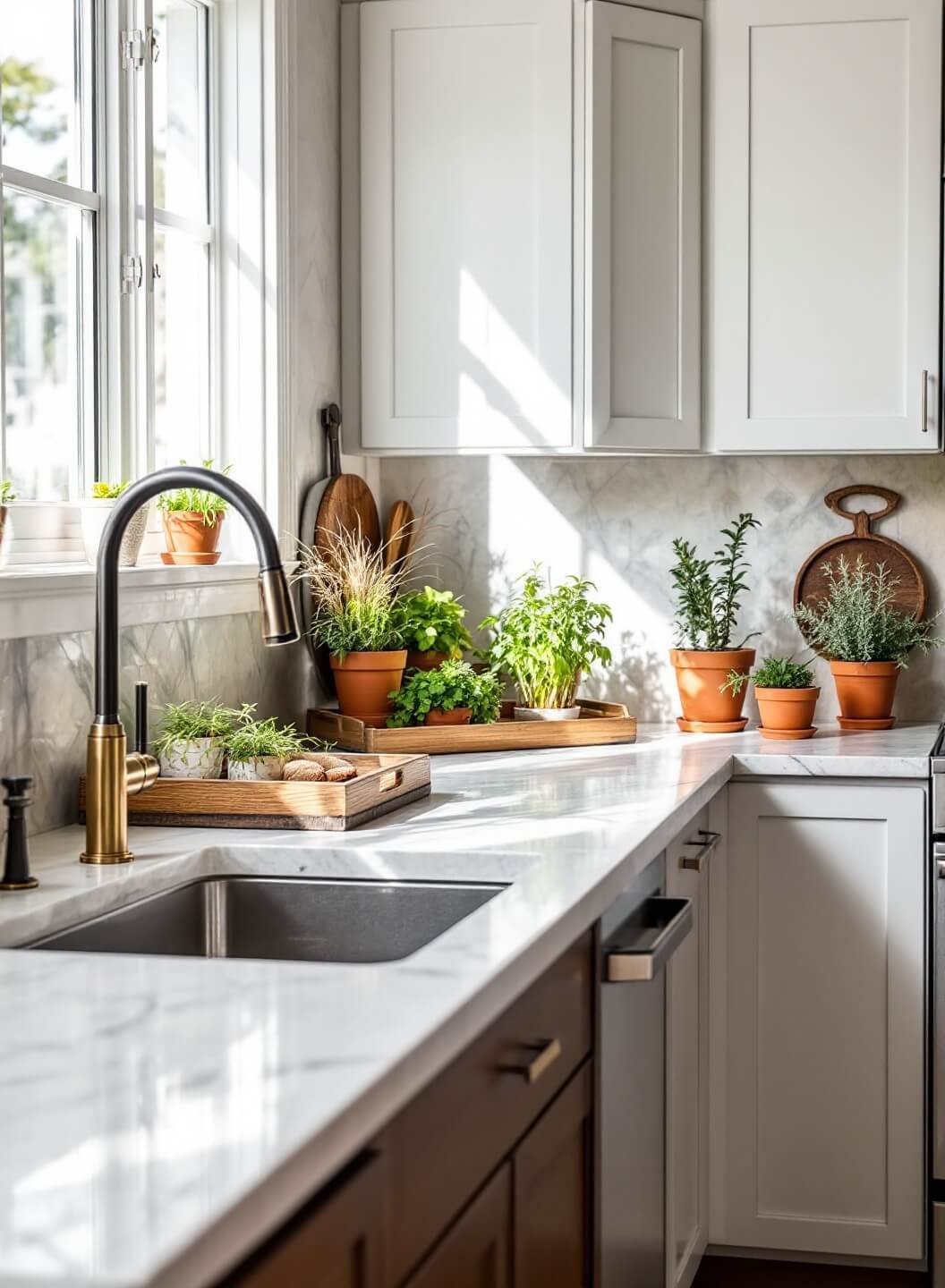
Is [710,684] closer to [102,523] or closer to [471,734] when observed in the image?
[471,734]

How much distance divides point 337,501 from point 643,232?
79 cm

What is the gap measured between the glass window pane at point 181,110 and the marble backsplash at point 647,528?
87 centimetres

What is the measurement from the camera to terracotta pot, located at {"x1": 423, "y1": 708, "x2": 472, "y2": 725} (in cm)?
305

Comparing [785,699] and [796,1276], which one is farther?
[785,699]

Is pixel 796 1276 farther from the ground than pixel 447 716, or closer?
closer

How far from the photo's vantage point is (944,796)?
276cm

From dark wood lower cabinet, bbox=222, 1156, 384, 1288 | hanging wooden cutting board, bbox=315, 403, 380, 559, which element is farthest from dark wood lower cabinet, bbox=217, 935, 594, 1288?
hanging wooden cutting board, bbox=315, 403, 380, 559

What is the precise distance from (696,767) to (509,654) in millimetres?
655

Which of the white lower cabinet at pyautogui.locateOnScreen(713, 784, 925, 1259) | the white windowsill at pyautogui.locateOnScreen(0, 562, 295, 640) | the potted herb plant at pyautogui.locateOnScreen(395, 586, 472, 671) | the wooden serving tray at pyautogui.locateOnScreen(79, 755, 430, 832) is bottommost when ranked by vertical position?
the white lower cabinet at pyautogui.locateOnScreen(713, 784, 925, 1259)

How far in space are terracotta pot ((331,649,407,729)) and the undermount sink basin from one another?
106 cm

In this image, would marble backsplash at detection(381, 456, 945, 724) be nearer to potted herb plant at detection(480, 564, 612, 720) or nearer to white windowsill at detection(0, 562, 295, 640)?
potted herb plant at detection(480, 564, 612, 720)

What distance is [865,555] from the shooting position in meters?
3.44

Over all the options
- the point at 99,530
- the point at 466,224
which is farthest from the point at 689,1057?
the point at 466,224

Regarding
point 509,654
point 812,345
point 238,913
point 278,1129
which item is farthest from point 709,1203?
point 278,1129
